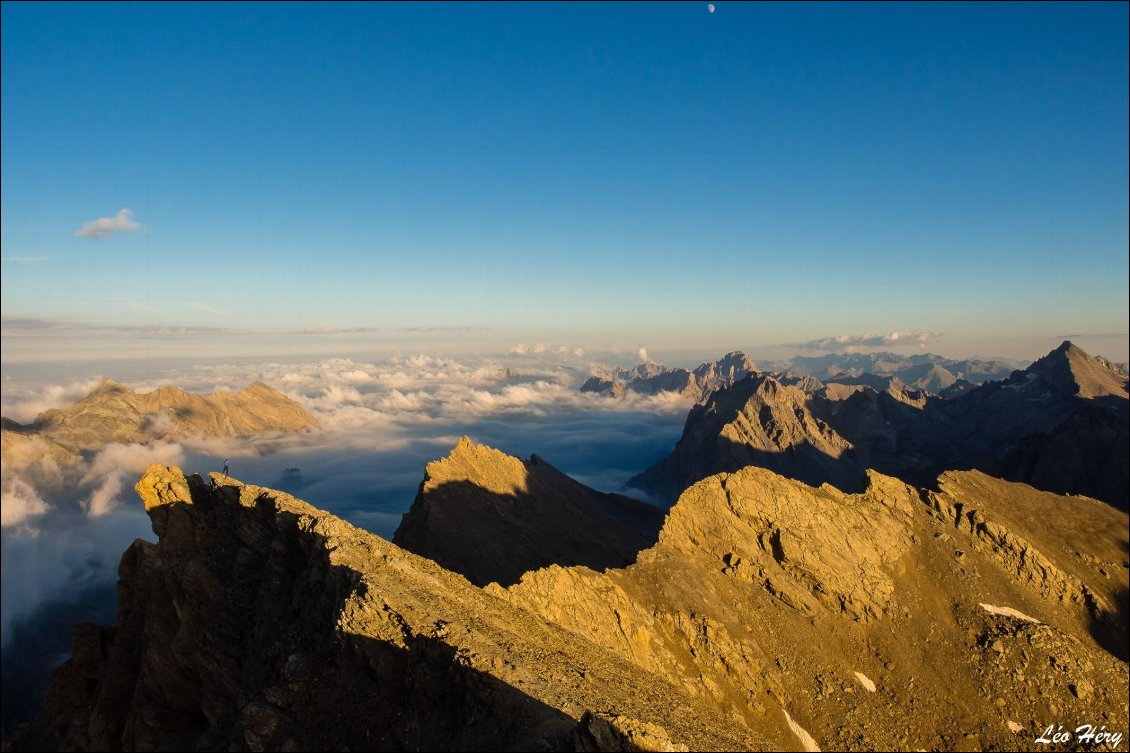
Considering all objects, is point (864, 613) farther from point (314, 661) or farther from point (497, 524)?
point (497, 524)

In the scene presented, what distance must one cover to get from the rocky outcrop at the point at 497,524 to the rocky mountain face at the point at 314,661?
34697 mm

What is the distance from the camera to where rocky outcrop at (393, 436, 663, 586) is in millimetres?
89125

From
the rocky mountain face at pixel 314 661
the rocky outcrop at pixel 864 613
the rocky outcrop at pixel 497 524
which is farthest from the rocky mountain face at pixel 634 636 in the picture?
the rocky outcrop at pixel 497 524

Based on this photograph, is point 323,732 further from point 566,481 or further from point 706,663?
point 566,481

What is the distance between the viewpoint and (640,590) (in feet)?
180

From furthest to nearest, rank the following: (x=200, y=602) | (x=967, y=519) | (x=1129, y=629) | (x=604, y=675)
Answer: (x=967, y=519), (x=1129, y=629), (x=200, y=602), (x=604, y=675)

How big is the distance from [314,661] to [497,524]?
80.6m

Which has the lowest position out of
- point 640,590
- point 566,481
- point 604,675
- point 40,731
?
point 566,481

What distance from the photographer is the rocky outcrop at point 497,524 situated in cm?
8912

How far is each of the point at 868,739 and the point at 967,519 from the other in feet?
161

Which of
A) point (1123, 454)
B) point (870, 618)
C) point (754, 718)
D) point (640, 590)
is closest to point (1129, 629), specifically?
point (870, 618)

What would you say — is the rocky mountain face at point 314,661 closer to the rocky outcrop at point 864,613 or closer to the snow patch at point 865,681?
the rocky outcrop at point 864,613

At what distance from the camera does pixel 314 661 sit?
87.2 feet

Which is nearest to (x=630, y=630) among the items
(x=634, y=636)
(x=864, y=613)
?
(x=634, y=636)
